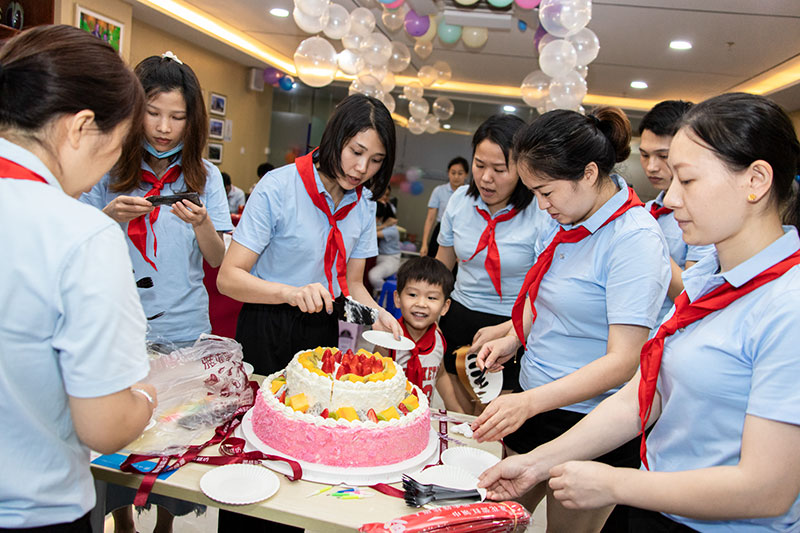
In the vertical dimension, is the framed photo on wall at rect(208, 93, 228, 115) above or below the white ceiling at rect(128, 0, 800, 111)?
below

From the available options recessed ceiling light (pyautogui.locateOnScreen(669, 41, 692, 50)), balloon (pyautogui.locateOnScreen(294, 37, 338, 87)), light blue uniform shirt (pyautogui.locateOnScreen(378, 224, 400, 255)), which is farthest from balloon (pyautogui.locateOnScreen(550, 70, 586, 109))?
light blue uniform shirt (pyautogui.locateOnScreen(378, 224, 400, 255))

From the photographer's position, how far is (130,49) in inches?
256

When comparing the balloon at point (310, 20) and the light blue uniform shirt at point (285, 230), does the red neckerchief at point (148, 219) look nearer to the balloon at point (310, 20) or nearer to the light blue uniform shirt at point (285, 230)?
the light blue uniform shirt at point (285, 230)

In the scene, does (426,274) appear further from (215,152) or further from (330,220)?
(215,152)

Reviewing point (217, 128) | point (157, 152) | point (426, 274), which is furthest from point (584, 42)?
point (217, 128)

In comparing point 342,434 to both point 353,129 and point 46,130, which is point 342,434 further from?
point 353,129

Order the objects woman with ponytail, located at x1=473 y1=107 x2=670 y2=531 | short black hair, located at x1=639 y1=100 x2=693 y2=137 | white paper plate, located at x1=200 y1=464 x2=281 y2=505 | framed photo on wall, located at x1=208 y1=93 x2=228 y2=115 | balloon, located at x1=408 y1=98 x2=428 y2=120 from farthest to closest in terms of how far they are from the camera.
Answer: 1. framed photo on wall, located at x1=208 y1=93 x2=228 y2=115
2. balloon, located at x1=408 y1=98 x2=428 y2=120
3. short black hair, located at x1=639 y1=100 x2=693 y2=137
4. woman with ponytail, located at x1=473 y1=107 x2=670 y2=531
5. white paper plate, located at x1=200 y1=464 x2=281 y2=505

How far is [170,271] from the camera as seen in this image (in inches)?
75.2

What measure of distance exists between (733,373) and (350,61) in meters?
4.66

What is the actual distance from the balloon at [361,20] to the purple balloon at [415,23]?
317 mm

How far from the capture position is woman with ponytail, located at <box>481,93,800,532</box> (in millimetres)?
915

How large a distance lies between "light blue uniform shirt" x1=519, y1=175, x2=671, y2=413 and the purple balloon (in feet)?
12.0

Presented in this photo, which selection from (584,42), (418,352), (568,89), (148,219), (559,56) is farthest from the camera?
(568,89)

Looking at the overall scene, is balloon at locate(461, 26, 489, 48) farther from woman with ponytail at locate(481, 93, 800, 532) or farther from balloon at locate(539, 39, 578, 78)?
woman with ponytail at locate(481, 93, 800, 532)
